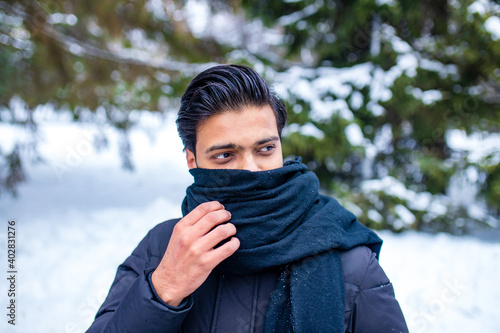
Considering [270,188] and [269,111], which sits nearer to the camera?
[270,188]

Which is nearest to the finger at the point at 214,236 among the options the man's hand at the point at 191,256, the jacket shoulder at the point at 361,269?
the man's hand at the point at 191,256

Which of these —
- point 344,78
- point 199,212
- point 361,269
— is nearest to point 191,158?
point 199,212

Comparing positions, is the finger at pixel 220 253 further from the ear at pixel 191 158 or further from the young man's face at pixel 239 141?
the ear at pixel 191 158

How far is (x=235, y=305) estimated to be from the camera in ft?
4.02

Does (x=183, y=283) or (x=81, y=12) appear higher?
(x=81, y=12)

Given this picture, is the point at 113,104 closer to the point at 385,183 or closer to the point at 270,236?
the point at 385,183

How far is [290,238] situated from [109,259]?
386cm

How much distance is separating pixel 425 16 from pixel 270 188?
5.27 m

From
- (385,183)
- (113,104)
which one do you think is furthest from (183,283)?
(113,104)

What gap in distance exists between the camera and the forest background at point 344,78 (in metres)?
4.84

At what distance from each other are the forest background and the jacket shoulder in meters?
3.55

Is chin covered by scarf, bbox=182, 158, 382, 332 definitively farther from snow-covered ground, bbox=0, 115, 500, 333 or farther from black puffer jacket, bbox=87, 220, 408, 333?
snow-covered ground, bbox=0, 115, 500, 333

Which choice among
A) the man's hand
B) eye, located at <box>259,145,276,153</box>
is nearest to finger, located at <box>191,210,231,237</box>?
the man's hand

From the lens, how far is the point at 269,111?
4.72 ft
